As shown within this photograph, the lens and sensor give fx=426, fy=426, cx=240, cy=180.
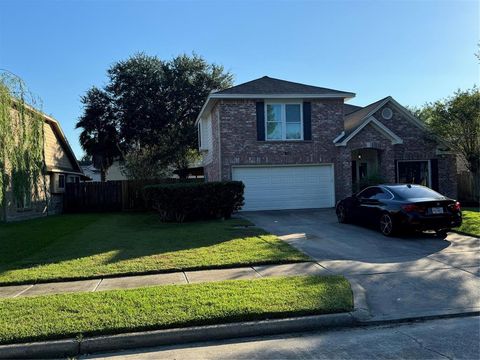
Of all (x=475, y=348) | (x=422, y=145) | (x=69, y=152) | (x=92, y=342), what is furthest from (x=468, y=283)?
(x=69, y=152)

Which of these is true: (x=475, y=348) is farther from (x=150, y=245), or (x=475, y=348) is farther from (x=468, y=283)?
(x=150, y=245)

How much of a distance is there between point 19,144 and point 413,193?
10.4m

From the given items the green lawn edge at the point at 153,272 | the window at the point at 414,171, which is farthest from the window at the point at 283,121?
the green lawn edge at the point at 153,272

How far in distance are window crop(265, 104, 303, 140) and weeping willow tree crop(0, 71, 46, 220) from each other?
34.2 ft

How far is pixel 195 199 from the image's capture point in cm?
1591

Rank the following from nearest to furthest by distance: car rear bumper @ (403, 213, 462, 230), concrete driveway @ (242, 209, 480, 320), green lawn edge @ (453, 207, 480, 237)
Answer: concrete driveway @ (242, 209, 480, 320)
car rear bumper @ (403, 213, 462, 230)
green lawn edge @ (453, 207, 480, 237)

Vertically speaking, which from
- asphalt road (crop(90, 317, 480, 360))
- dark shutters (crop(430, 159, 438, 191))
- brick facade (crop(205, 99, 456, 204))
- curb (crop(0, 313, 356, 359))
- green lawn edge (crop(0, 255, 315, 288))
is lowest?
asphalt road (crop(90, 317, 480, 360))

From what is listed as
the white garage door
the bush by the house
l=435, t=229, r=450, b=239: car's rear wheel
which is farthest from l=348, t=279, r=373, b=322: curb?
the white garage door

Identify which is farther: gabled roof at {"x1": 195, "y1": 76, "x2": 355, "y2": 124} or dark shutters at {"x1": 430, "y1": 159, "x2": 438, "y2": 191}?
dark shutters at {"x1": 430, "y1": 159, "x2": 438, "y2": 191}

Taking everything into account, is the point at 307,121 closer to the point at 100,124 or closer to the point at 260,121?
the point at 260,121

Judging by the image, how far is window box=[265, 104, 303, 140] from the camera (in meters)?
19.5

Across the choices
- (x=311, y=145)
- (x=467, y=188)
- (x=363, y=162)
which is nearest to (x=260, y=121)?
(x=311, y=145)

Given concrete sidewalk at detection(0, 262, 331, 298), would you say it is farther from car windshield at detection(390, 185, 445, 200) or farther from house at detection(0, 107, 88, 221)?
house at detection(0, 107, 88, 221)

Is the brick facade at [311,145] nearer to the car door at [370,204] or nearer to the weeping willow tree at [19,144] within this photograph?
the car door at [370,204]
